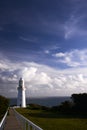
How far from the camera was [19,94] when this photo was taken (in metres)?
79.8

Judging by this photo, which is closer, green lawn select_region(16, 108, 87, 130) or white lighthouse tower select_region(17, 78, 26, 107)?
green lawn select_region(16, 108, 87, 130)

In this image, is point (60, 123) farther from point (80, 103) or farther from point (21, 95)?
point (21, 95)

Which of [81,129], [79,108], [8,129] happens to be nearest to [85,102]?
[79,108]

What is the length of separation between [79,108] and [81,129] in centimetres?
2541

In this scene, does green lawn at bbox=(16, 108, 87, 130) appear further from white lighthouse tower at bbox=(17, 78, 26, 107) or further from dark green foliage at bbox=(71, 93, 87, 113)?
white lighthouse tower at bbox=(17, 78, 26, 107)

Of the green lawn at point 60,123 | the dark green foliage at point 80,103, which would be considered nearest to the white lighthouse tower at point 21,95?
the dark green foliage at point 80,103

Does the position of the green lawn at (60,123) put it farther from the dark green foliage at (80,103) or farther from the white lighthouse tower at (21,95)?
the white lighthouse tower at (21,95)

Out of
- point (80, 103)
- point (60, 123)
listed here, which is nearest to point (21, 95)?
point (80, 103)

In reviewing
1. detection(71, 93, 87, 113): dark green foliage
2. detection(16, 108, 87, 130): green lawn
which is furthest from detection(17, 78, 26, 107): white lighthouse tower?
detection(16, 108, 87, 130): green lawn

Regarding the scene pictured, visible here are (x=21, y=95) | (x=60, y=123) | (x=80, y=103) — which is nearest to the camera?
(x=60, y=123)

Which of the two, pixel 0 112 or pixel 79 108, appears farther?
pixel 79 108

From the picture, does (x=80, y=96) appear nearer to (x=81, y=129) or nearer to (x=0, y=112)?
(x=0, y=112)

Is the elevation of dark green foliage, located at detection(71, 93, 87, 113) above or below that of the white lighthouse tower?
below

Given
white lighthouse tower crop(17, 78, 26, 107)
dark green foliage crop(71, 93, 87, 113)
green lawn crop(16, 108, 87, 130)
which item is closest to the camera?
green lawn crop(16, 108, 87, 130)
